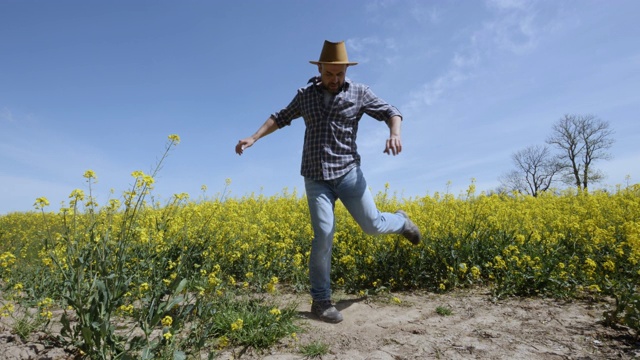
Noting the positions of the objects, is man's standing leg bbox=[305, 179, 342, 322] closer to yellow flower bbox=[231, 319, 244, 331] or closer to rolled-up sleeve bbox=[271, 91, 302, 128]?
rolled-up sleeve bbox=[271, 91, 302, 128]

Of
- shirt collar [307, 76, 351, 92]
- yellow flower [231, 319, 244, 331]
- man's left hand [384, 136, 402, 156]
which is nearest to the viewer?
yellow flower [231, 319, 244, 331]

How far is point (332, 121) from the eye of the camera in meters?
3.35

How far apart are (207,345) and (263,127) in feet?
6.09

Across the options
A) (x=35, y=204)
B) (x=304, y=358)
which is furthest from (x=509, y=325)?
(x=35, y=204)

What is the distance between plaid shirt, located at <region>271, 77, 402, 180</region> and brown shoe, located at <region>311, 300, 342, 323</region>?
104cm

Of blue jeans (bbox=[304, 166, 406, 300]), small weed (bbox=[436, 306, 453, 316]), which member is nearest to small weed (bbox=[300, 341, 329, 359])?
blue jeans (bbox=[304, 166, 406, 300])

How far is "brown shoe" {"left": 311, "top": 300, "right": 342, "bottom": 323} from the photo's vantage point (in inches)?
127

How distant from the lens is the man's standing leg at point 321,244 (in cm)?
325

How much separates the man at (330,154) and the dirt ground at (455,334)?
0.37 metres

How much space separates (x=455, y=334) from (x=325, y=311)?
1006mm

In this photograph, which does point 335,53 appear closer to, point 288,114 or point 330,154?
point 288,114

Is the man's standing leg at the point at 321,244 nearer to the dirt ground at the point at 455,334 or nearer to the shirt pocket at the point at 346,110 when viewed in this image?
the dirt ground at the point at 455,334

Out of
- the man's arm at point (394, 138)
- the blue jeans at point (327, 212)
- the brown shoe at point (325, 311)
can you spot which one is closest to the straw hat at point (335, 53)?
the man's arm at point (394, 138)

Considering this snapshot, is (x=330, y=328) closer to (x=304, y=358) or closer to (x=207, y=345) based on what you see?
(x=304, y=358)
